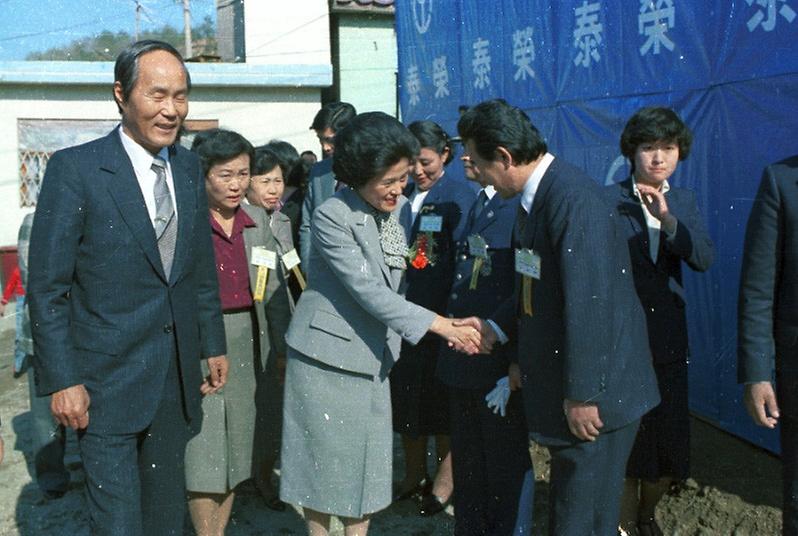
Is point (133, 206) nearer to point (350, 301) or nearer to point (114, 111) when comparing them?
point (350, 301)

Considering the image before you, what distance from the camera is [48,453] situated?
4605mm

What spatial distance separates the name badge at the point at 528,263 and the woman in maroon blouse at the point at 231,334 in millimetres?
1463

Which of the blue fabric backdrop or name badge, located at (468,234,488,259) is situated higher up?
the blue fabric backdrop

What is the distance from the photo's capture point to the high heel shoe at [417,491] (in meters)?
4.45

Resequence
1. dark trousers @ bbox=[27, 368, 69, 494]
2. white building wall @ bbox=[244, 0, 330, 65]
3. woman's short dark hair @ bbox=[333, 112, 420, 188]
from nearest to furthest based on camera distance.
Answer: woman's short dark hair @ bbox=[333, 112, 420, 188] → dark trousers @ bbox=[27, 368, 69, 494] → white building wall @ bbox=[244, 0, 330, 65]

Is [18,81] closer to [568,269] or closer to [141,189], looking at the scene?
[141,189]

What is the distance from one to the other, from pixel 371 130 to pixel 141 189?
2.72 feet

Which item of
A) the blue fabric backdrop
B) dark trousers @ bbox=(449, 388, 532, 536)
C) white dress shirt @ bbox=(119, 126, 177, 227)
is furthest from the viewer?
the blue fabric backdrop

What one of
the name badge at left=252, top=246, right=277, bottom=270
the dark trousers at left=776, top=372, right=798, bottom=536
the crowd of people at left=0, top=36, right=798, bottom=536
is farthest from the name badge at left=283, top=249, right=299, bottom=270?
the dark trousers at left=776, top=372, right=798, bottom=536

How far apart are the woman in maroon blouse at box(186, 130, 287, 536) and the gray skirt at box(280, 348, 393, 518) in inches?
19.5

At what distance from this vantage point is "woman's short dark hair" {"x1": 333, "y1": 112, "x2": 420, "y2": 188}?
122 inches

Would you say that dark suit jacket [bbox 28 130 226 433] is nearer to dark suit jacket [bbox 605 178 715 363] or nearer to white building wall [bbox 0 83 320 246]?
dark suit jacket [bbox 605 178 715 363]

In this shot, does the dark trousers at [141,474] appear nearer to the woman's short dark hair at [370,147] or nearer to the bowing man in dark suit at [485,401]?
the woman's short dark hair at [370,147]

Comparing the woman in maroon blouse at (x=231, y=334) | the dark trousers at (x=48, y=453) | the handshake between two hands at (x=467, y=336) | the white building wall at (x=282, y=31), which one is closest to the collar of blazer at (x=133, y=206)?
the woman in maroon blouse at (x=231, y=334)
